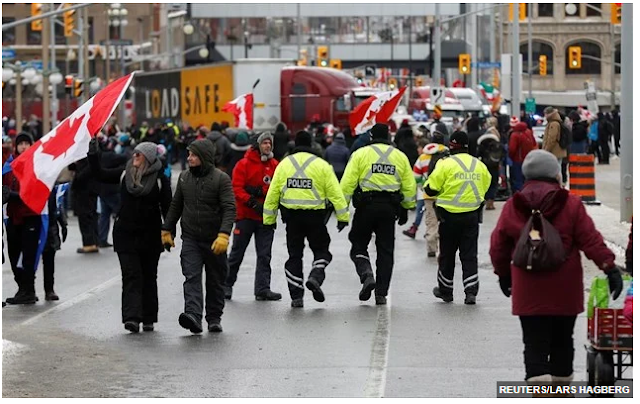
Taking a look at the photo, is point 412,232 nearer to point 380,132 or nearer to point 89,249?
point 89,249

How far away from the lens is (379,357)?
1268 cm

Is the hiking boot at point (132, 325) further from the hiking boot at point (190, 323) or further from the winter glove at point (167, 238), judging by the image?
the winter glove at point (167, 238)

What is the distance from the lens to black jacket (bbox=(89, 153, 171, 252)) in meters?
14.6

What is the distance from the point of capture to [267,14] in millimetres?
105000

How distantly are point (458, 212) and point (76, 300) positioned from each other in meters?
4.16

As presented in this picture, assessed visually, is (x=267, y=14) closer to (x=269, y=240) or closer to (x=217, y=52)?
(x=217, y=52)

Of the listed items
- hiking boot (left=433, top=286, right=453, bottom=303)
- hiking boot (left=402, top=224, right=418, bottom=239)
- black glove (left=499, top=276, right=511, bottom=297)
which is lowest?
hiking boot (left=402, top=224, right=418, bottom=239)

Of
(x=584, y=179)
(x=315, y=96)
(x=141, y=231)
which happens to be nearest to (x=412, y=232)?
(x=584, y=179)

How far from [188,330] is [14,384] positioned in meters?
3.13

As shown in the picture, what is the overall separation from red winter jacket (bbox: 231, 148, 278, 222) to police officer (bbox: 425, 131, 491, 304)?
1.68 meters

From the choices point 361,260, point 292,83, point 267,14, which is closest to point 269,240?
point 361,260

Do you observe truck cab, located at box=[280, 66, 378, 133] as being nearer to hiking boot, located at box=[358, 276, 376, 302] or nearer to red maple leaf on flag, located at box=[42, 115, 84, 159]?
hiking boot, located at box=[358, 276, 376, 302]

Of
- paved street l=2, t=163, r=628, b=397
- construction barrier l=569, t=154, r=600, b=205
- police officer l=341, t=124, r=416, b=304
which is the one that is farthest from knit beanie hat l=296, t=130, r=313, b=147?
construction barrier l=569, t=154, r=600, b=205

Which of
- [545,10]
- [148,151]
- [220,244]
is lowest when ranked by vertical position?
[220,244]
